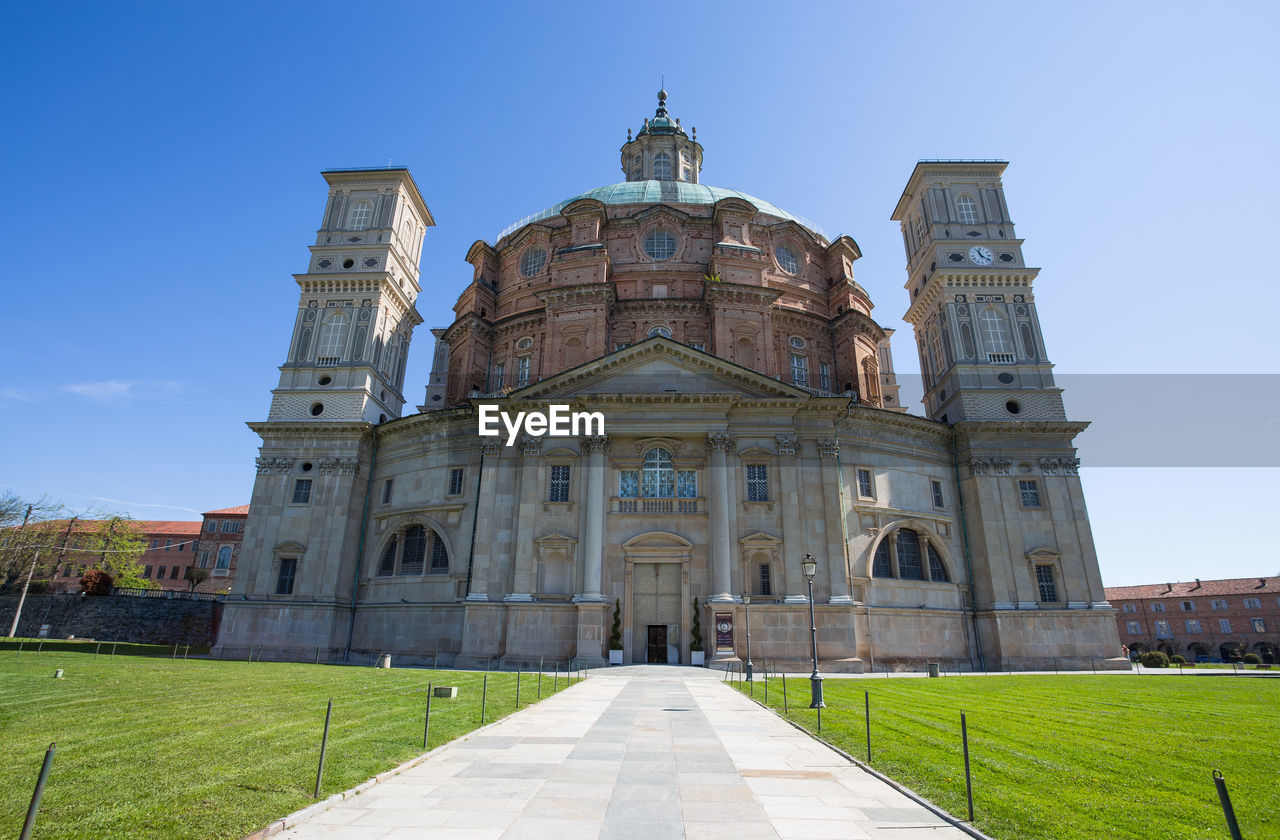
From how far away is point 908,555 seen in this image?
35.9 meters

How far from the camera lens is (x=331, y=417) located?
40156mm

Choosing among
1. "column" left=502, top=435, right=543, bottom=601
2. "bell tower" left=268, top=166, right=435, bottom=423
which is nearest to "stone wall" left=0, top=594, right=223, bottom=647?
"bell tower" left=268, top=166, right=435, bottom=423

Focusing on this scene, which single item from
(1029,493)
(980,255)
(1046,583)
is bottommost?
(1046,583)

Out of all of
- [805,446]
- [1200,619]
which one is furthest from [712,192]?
[1200,619]

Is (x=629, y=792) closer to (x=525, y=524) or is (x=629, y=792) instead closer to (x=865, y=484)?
(x=525, y=524)

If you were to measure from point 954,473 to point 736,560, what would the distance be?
52.1ft

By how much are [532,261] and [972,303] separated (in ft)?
96.0

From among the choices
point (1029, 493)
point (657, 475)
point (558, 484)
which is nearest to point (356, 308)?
point (558, 484)

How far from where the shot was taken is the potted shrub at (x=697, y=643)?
1172 inches

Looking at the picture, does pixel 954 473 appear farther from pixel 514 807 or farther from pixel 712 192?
pixel 514 807

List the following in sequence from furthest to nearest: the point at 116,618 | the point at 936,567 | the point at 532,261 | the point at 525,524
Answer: the point at 116,618 → the point at 532,261 → the point at 936,567 → the point at 525,524

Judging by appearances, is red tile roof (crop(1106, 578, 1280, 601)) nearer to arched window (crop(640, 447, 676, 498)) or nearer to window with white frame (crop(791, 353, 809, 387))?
window with white frame (crop(791, 353, 809, 387))

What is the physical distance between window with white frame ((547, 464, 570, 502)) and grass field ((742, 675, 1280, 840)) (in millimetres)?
15753

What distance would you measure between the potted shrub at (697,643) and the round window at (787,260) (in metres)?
24.8
